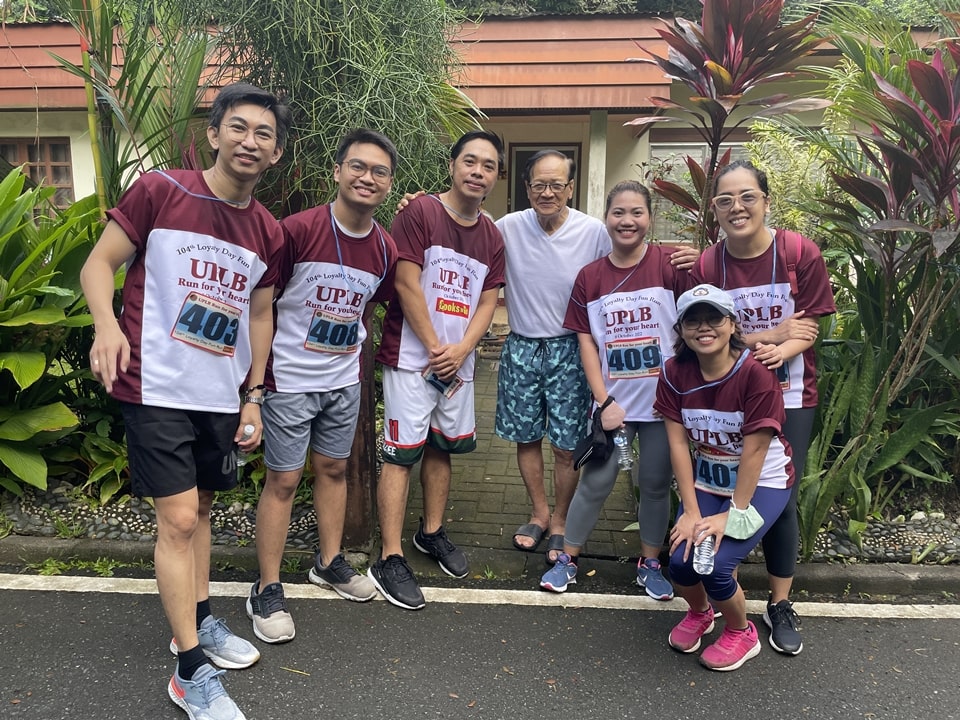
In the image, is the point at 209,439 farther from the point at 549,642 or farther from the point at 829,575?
the point at 829,575

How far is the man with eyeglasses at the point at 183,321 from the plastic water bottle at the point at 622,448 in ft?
5.48

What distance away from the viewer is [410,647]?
2.80m

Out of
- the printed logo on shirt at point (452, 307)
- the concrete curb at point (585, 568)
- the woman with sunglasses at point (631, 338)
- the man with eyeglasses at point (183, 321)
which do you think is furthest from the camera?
the concrete curb at point (585, 568)

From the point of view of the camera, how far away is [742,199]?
8.66ft

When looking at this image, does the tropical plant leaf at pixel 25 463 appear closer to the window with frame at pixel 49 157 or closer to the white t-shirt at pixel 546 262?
the white t-shirt at pixel 546 262

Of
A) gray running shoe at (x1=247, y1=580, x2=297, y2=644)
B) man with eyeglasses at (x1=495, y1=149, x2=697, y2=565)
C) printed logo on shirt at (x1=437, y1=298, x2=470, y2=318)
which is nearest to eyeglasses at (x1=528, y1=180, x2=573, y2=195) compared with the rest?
man with eyeglasses at (x1=495, y1=149, x2=697, y2=565)

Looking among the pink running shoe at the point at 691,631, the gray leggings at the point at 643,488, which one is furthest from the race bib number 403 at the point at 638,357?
the pink running shoe at the point at 691,631

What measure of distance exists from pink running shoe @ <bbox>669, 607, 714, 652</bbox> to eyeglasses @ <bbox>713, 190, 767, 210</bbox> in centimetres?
165

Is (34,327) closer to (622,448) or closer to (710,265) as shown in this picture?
(622,448)

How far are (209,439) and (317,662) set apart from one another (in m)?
0.99

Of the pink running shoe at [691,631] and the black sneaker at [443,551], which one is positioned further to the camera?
the black sneaker at [443,551]

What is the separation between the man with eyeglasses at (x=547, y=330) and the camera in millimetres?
3314

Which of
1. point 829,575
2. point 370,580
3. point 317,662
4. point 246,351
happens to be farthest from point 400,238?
point 829,575

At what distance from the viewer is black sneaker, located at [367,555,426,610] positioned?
A: 3.08 meters
